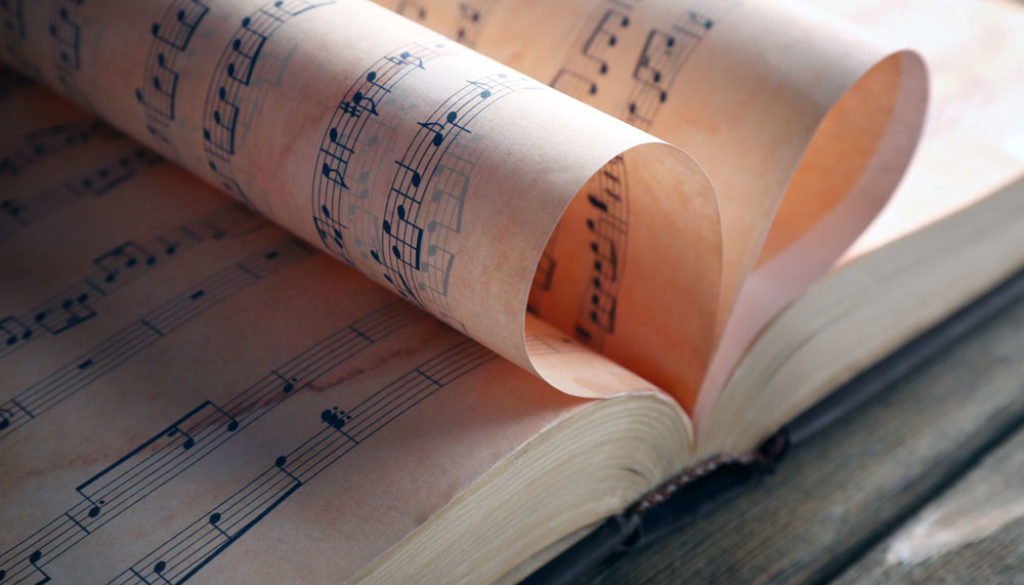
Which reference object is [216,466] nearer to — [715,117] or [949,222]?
[715,117]

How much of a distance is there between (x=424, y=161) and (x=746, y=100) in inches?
7.4

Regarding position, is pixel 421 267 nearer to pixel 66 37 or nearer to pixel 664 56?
pixel 664 56

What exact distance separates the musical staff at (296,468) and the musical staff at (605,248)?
0.30 feet

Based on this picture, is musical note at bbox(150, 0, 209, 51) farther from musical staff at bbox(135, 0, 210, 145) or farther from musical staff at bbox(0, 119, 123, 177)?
musical staff at bbox(0, 119, 123, 177)

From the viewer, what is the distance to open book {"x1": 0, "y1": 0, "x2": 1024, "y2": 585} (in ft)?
1.34

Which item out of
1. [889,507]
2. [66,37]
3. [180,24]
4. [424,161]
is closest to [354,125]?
[424,161]

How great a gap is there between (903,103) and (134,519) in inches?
19.5

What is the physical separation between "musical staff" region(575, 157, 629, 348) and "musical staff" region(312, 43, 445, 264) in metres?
0.12

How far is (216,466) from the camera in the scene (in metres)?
0.43

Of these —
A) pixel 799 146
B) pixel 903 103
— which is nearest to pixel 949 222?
pixel 903 103

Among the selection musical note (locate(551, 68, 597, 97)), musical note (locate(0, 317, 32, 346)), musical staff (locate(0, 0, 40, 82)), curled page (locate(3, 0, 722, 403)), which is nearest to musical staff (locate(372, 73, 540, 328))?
curled page (locate(3, 0, 722, 403))

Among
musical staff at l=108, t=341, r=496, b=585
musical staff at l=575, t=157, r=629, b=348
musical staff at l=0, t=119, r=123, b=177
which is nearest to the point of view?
musical staff at l=108, t=341, r=496, b=585

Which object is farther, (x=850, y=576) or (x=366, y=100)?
(x=850, y=576)

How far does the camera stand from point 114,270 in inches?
21.3
